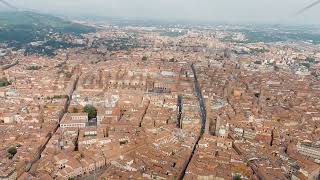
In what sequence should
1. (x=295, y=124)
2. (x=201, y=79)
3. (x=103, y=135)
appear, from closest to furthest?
(x=103, y=135) < (x=295, y=124) < (x=201, y=79)

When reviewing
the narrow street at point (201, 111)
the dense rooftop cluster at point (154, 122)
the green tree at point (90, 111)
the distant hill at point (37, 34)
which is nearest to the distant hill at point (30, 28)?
the distant hill at point (37, 34)

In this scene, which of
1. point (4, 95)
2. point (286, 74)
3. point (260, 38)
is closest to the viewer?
point (4, 95)

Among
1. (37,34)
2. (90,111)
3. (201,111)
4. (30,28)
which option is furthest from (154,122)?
(30,28)

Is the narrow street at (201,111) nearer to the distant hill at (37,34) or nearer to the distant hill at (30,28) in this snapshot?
the distant hill at (37,34)

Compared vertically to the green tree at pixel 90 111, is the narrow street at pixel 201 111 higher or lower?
lower

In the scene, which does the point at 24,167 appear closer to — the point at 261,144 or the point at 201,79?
the point at 261,144

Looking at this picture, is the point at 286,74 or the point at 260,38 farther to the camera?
the point at 260,38

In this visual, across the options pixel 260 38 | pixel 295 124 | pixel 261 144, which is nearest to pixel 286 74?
pixel 295 124

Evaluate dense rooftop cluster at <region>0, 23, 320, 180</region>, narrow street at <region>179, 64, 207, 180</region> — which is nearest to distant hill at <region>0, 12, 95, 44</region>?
dense rooftop cluster at <region>0, 23, 320, 180</region>
